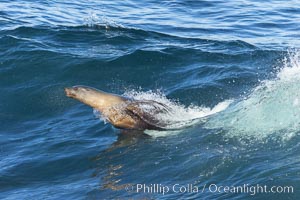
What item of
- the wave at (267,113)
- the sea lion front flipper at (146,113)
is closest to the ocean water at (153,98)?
the wave at (267,113)

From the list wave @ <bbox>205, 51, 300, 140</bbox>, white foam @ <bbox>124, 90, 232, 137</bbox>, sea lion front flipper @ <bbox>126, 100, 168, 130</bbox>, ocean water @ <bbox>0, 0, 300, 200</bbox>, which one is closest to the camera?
ocean water @ <bbox>0, 0, 300, 200</bbox>

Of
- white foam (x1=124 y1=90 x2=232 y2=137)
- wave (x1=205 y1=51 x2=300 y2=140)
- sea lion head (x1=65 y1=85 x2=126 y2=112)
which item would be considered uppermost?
sea lion head (x1=65 y1=85 x2=126 y2=112)

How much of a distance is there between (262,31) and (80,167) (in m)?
8.96

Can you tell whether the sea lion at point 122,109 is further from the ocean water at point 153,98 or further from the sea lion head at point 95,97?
the ocean water at point 153,98

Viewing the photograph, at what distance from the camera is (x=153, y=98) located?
1126 centimetres

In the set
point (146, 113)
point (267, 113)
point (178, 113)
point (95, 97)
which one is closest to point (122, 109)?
point (146, 113)

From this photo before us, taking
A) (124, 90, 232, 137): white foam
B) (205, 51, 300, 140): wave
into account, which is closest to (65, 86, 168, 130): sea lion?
(124, 90, 232, 137): white foam

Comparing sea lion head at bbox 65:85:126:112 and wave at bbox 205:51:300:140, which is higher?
sea lion head at bbox 65:85:126:112

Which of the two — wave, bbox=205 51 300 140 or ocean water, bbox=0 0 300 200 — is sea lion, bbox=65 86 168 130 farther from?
wave, bbox=205 51 300 140

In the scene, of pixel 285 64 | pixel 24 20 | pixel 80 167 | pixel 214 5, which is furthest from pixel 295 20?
pixel 80 167

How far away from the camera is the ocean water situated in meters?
8.15

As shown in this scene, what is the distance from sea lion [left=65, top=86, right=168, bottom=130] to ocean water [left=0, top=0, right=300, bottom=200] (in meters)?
0.18

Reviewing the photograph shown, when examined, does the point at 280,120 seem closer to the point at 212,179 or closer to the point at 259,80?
the point at 212,179

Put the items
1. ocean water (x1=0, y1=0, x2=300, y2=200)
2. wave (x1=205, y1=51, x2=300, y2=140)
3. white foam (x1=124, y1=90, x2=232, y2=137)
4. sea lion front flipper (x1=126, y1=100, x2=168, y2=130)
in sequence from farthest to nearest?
1. white foam (x1=124, y1=90, x2=232, y2=137)
2. sea lion front flipper (x1=126, y1=100, x2=168, y2=130)
3. wave (x1=205, y1=51, x2=300, y2=140)
4. ocean water (x1=0, y1=0, x2=300, y2=200)
